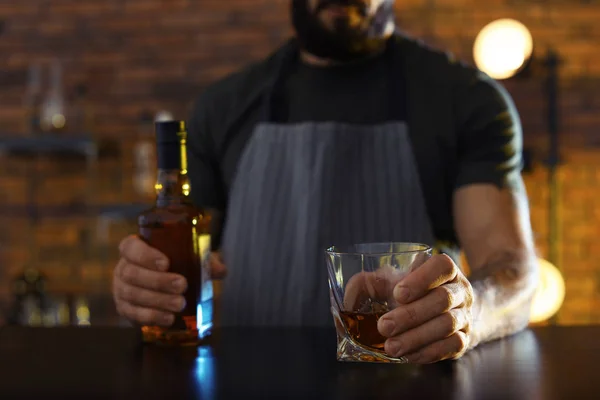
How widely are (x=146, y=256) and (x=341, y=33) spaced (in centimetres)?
71

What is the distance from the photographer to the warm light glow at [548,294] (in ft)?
9.62

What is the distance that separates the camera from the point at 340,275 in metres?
0.75

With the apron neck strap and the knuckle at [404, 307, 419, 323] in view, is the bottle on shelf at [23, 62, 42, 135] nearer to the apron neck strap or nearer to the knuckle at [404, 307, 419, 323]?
the apron neck strap

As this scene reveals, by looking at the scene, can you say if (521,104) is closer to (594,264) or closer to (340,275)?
(594,264)

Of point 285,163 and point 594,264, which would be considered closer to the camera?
point 285,163

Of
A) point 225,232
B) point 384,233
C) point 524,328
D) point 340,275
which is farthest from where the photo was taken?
point 225,232

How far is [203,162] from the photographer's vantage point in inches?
61.1

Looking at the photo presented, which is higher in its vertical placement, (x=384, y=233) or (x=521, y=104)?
(x=521, y=104)

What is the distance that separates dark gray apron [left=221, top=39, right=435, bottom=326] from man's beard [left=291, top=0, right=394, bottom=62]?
80 millimetres

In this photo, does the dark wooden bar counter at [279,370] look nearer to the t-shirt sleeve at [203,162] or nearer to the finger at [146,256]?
the finger at [146,256]

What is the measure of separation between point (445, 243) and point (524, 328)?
0.50 m

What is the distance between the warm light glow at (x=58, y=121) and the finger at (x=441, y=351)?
2695mm

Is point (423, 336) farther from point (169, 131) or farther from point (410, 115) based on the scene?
point (410, 115)

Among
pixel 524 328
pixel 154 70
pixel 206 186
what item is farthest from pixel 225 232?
pixel 154 70
